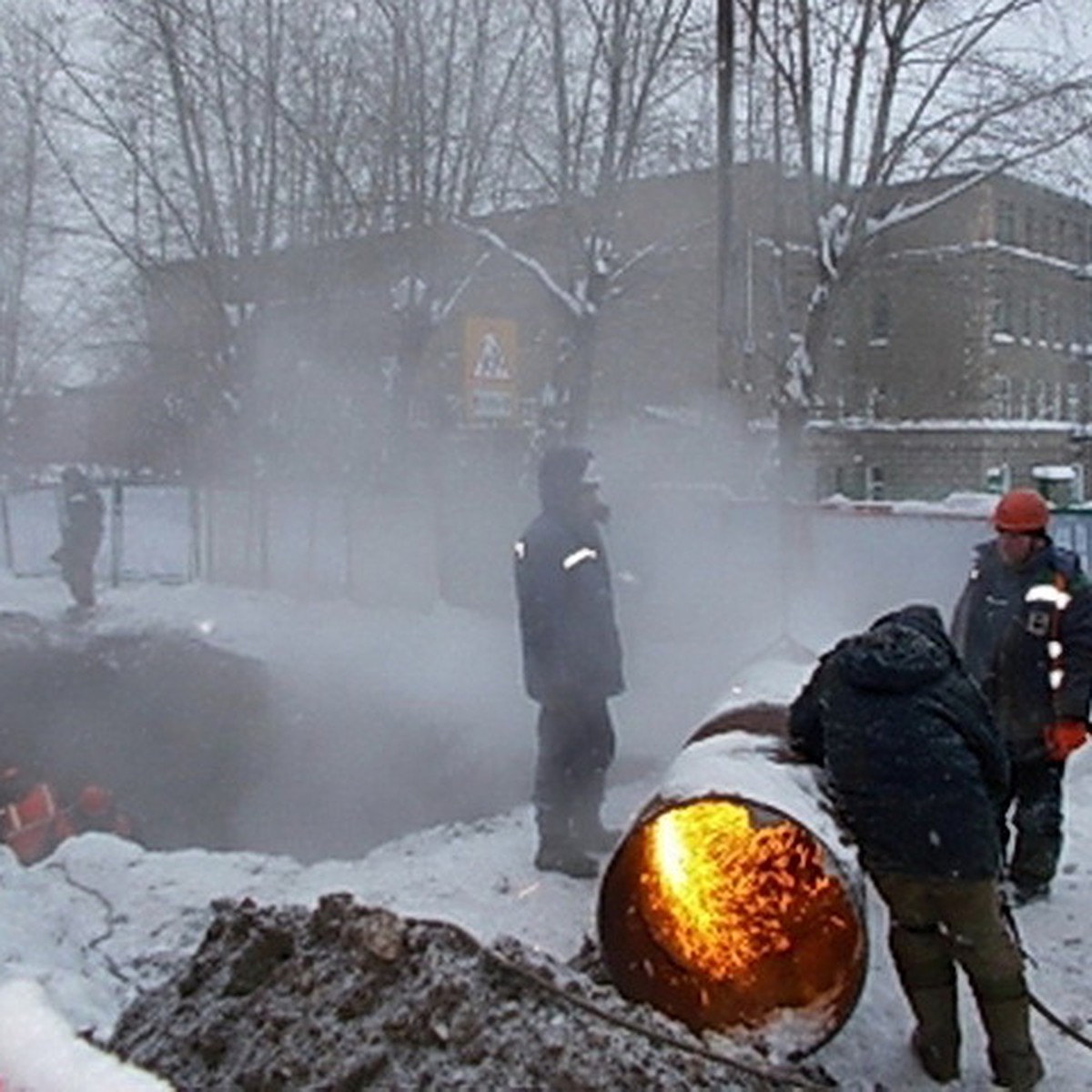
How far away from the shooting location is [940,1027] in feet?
13.3

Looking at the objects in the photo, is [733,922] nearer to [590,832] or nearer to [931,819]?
[931,819]

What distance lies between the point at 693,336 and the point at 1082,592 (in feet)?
70.4

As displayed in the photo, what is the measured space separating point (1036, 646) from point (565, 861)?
6.92ft

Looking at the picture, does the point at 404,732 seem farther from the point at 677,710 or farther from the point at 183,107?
the point at 183,107

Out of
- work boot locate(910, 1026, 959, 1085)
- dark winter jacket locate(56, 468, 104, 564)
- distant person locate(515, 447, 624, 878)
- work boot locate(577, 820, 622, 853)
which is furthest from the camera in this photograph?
dark winter jacket locate(56, 468, 104, 564)

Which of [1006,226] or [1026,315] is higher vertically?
[1006,226]

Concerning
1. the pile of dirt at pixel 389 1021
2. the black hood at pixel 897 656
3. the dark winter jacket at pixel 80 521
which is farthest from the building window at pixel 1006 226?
the pile of dirt at pixel 389 1021

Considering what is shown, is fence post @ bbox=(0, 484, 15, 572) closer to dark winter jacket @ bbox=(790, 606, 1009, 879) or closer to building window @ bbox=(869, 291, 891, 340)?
dark winter jacket @ bbox=(790, 606, 1009, 879)

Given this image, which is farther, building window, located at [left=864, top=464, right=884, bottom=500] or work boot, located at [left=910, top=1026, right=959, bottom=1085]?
building window, located at [left=864, top=464, right=884, bottom=500]

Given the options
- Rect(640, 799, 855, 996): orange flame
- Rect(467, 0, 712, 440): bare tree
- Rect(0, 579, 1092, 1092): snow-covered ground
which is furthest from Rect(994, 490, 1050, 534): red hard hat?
Rect(467, 0, 712, 440): bare tree

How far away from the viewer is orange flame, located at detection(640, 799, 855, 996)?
4.39 meters

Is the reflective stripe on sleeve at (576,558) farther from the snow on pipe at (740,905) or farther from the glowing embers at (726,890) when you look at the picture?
the glowing embers at (726,890)

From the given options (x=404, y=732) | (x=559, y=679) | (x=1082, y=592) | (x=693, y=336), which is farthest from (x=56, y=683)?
(x=693, y=336)

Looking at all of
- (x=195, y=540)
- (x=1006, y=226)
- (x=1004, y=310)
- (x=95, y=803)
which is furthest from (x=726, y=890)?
(x=1004, y=310)
